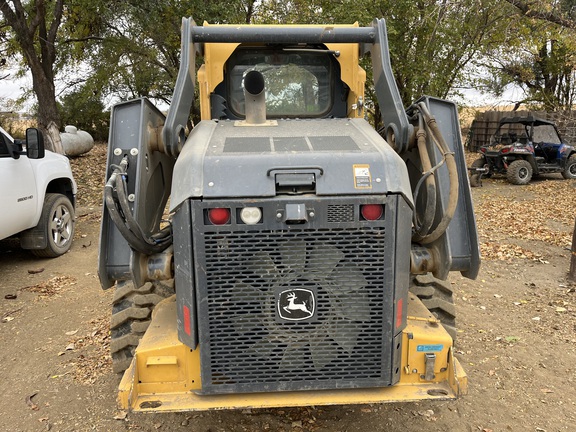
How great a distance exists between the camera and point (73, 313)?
5.41 m

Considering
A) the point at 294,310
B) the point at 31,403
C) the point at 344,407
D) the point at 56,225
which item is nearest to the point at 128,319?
the point at 31,403

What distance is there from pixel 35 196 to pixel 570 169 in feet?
46.3

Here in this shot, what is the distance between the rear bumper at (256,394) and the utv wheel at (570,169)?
14.1 m

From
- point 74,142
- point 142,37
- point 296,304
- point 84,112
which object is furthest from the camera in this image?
point 84,112

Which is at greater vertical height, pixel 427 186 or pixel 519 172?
pixel 427 186

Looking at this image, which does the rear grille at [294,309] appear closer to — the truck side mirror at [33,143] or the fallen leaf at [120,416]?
the fallen leaf at [120,416]

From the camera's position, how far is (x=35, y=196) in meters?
6.69

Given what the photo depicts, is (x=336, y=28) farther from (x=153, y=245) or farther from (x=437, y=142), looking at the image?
(x=153, y=245)

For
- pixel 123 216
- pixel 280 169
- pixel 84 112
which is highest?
pixel 84 112

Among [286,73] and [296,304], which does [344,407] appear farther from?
[286,73]

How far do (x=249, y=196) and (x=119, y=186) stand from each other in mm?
850

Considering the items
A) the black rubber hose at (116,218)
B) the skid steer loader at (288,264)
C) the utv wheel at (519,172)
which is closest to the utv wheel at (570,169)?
the utv wheel at (519,172)

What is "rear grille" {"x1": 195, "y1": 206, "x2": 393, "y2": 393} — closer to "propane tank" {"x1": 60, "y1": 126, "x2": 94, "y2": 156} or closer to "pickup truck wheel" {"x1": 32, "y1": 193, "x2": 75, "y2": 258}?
"pickup truck wheel" {"x1": 32, "y1": 193, "x2": 75, "y2": 258}

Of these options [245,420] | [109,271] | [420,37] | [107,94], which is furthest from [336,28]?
[107,94]
